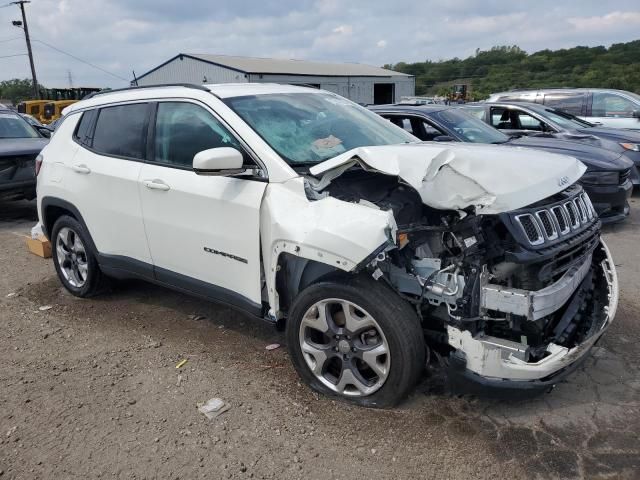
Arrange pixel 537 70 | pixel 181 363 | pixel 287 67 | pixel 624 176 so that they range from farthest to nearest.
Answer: pixel 537 70
pixel 287 67
pixel 624 176
pixel 181 363

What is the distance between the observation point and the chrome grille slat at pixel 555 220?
273 centimetres

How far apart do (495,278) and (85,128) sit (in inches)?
143

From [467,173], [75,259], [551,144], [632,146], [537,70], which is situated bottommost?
[75,259]

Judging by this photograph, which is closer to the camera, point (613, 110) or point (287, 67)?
point (613, 110)

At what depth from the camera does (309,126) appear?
380cm

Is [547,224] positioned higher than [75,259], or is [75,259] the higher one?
[547,224]

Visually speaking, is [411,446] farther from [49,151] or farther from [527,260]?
[49,151]

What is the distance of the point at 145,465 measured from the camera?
9.06 feet

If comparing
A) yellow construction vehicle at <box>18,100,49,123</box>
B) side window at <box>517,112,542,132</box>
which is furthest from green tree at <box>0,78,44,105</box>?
side window at <box>517,112,542,132</box>

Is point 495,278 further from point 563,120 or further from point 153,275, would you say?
point 563,120

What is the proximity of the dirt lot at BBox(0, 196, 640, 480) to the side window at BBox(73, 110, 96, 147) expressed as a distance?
1621 mm

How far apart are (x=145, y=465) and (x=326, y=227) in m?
1.52

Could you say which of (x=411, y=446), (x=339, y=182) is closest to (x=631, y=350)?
(x=411, y=446)

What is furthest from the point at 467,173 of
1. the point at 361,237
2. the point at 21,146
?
the point at 21,146
